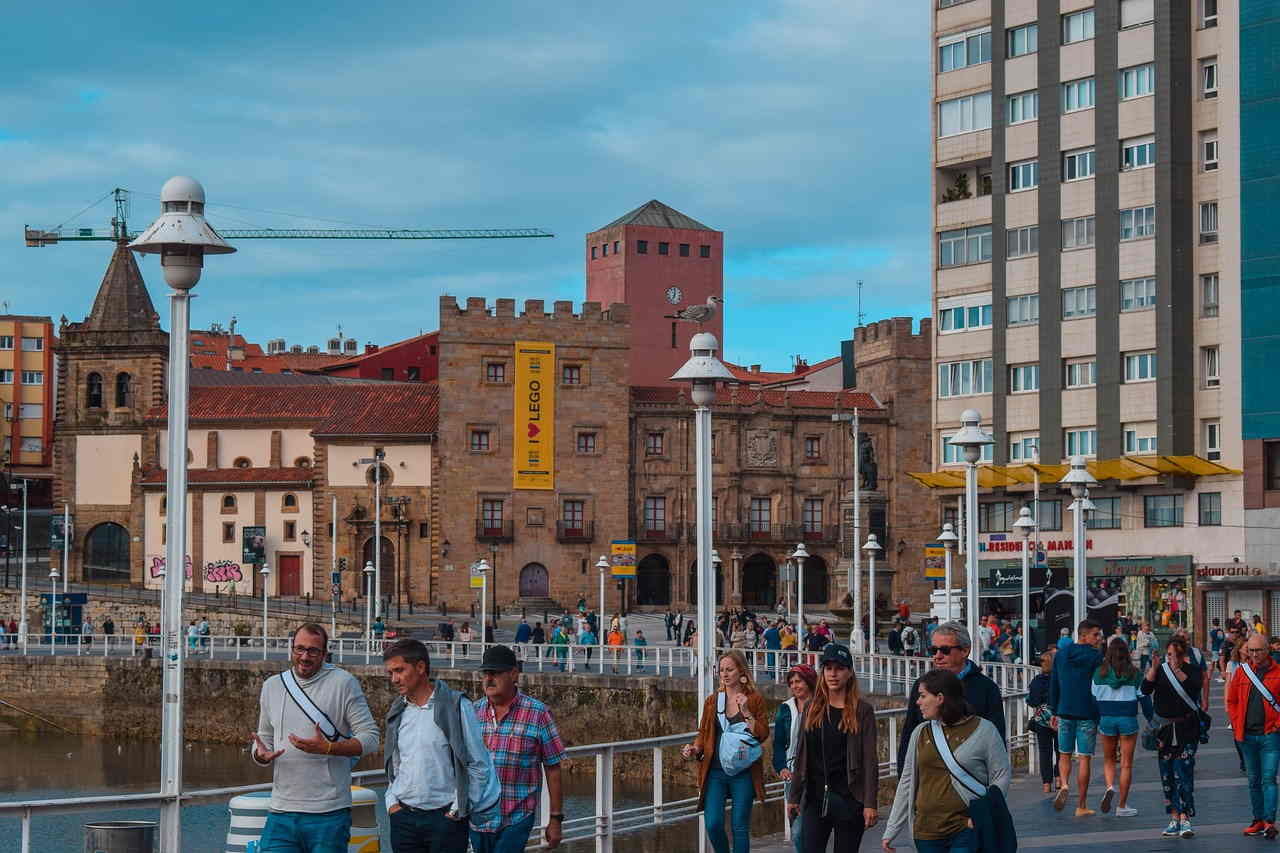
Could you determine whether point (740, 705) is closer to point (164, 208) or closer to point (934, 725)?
point (934, 725)

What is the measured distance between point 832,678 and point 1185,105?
174ft

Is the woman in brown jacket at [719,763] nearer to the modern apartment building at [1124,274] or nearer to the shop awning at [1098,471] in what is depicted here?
the shop awning at [1098,471]

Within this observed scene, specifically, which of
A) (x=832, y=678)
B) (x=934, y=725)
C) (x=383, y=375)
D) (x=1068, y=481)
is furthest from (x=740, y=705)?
(x=383, y=375)

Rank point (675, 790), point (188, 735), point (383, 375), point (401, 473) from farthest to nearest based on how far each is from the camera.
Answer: point (383, 375) → point (401, 473) → point (188, 735) → point (675, 790)

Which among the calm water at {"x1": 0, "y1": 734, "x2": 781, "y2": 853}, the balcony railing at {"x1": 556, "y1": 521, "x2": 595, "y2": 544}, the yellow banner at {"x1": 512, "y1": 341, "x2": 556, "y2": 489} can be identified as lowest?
the calm water at {"x1": 0, "y1": 734, "x2": 781, "y2": 853}

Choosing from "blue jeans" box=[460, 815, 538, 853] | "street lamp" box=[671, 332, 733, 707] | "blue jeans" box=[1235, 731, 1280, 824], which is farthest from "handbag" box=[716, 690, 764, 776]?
"street lamp" box=[671, 332, 733, 707]

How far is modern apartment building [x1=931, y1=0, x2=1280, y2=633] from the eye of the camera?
58688mm

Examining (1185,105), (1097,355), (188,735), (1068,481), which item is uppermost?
(1185,105)

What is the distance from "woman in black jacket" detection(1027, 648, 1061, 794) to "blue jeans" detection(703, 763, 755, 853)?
7.10 meters

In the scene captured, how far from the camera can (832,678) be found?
1160 centimetres

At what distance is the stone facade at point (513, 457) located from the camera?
83.4 metres

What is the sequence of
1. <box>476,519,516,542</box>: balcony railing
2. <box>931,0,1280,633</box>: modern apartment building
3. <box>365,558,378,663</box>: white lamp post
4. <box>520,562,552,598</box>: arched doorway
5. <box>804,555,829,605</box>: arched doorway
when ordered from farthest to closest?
<box>804,555,829,605</box>: arched doorway → <box>520,562,552,598</box>: arched doorway → <box>476,519,516,542</box>: balcony railing → <box>931,0,1280,633</box>: modern apartment building → <box>365,558,378,663</box>: white lamp post

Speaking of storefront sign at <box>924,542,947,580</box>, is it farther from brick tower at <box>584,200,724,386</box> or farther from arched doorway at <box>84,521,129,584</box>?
brick tower at <box>584,200,724,386</box>

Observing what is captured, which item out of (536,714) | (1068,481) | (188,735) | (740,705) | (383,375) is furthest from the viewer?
(383,375)
